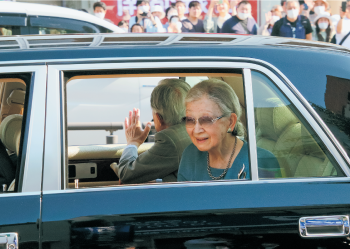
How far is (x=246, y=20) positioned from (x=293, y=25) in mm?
741

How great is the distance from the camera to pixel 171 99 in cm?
250

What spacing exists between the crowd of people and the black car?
5122mm

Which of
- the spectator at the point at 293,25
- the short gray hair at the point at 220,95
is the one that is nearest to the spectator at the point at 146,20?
the spectator at the point at 293,25

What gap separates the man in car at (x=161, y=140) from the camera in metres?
2.23

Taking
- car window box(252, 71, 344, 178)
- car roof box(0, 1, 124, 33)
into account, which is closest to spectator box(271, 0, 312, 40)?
car roof box(0, 1, 124, 33)

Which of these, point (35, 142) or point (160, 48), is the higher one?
point (160, 48)

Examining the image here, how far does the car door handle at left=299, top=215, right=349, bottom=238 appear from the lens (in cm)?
151

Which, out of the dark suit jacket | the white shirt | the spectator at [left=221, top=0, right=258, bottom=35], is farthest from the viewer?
the white shirt

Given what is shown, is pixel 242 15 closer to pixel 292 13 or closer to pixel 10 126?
pixel 292 13

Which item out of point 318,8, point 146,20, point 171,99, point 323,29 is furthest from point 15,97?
point 318,8

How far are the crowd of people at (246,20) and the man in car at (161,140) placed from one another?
174 inches

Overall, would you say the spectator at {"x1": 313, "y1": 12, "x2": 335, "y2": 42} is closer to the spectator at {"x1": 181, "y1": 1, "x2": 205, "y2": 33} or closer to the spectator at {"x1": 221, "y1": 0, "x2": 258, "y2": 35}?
the spectator at {"x1": 221, "y1": 0, "x2": 258, "y2": 35}

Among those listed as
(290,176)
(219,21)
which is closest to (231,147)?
(290,176)

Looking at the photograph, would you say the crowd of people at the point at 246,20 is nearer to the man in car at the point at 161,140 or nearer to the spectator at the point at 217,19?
the spectator at the point at 217,19
